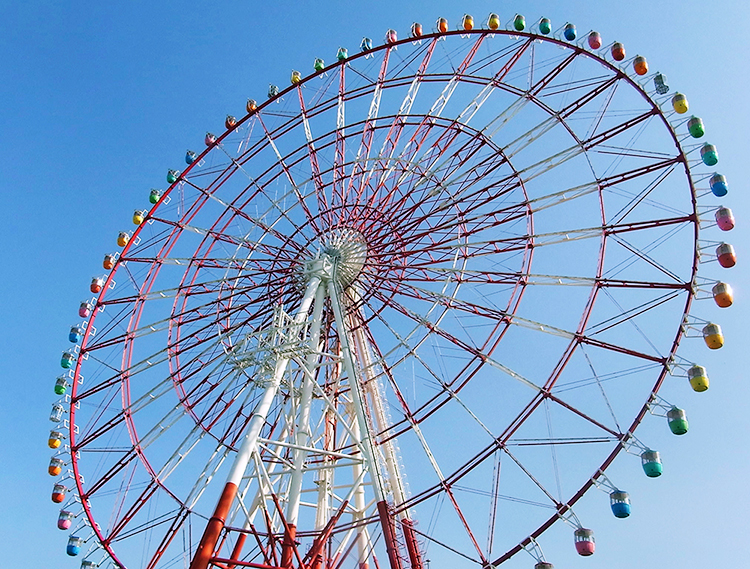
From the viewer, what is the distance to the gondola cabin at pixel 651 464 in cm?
1466

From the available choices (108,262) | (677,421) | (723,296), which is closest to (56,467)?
(108,262)

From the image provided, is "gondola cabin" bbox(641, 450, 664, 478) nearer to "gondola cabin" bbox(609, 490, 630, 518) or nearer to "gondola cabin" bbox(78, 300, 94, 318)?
"gondola cabin" bbox(609, 490, 630, 518)

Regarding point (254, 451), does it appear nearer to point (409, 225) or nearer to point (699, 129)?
point (409, 225)

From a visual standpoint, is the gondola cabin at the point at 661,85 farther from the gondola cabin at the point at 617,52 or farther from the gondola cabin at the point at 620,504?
the gondola cabin at the point at 620,504

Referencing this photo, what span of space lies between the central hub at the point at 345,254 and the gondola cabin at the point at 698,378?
847 centimetres

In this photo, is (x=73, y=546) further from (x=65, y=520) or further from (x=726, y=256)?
(x=726, y=256)

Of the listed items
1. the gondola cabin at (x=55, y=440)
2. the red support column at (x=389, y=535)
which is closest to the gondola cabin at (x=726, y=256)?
the red support column at (x=389, y=535)

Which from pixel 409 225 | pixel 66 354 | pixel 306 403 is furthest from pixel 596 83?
pixel 66 354

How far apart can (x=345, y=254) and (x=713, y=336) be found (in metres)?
9.28

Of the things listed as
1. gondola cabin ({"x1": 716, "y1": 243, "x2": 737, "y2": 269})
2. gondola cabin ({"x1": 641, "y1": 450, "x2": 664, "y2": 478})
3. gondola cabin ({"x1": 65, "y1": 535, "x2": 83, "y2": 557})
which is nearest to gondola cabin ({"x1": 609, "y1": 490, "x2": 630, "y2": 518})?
gondola cabin ({"x1": 641, "y1": 450, "x2": 664, "y2": 478})

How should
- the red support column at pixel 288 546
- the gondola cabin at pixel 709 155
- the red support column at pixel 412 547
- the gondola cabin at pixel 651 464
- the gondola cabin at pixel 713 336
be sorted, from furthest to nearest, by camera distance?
the gondola cabin at pixel 709 155
the gondola cabin at pixel 713 336
the gondola cabin at pixel 651 464
the red support column at pixel 412 547
the red support column at pixel 288 546

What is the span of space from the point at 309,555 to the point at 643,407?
811cm

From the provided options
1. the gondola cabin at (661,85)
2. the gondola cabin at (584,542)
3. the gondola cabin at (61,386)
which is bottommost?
the gondola cabin at (584,542)

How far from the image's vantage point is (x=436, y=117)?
19672mm
